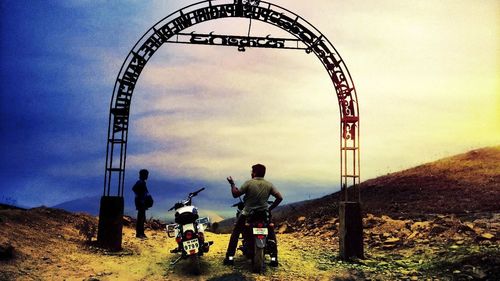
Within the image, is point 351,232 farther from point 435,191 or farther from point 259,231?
point 435,191

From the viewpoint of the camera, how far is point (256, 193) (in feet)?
33.0

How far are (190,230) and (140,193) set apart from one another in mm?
5088

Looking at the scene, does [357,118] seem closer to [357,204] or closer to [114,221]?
[357,204]

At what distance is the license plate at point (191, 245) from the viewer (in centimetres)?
932

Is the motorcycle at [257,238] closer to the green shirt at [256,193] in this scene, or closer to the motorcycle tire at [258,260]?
the motorcycle tire at [258,260]

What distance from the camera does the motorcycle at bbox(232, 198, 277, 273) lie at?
9.50 metres

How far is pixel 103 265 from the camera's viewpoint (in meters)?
10.5

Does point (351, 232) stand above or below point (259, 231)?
below

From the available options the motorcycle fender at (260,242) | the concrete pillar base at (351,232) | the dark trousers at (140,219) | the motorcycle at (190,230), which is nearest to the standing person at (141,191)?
the dark trousers at (140,219)

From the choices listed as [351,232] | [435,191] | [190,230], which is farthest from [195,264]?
[435,191]

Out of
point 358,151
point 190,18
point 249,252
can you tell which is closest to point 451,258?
point 358,151

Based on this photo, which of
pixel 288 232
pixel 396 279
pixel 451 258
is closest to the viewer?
pixel 396 279

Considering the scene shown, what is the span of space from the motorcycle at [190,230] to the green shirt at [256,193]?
3.39 feet

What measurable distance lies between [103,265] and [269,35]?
299 inches
